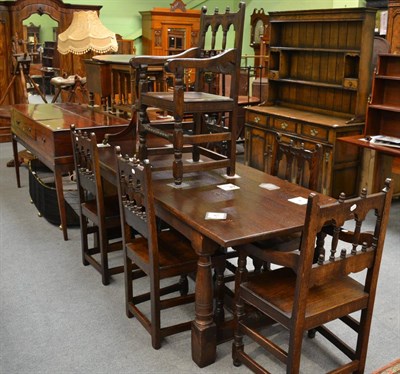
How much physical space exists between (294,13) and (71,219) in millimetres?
3256

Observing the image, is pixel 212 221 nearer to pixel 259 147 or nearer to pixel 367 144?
pixel 367 144

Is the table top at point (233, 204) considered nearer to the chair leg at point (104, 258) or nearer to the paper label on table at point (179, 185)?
the paper label on table at point (179, 185)

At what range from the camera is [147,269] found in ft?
8.24

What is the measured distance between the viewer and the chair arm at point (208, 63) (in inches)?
97.7

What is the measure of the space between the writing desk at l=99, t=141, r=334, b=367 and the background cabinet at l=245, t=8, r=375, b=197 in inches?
83.7

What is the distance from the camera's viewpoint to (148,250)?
2.54 m

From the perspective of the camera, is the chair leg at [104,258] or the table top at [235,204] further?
the chair leg at [104,258]

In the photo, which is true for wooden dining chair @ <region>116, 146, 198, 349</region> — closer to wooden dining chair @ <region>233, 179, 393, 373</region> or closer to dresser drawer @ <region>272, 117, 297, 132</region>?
wooden dining chair @ <region>233, 179, 393, 373</region>

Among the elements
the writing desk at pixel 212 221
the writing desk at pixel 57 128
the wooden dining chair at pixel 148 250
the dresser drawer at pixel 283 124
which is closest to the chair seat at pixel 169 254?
the wooden dining chair at pixel 148 250

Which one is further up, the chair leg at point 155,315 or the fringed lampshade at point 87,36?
the fringed lampshade at point 87,36

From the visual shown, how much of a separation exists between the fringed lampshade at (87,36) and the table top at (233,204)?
1.84 metres

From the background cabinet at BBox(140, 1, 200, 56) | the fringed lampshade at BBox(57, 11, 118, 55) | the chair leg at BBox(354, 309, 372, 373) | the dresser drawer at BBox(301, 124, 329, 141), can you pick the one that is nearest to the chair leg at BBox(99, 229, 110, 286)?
the chair leg at BBox(354, 309, 372, 373)

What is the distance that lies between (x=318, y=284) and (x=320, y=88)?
390cm

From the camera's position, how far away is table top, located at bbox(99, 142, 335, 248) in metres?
2.13
